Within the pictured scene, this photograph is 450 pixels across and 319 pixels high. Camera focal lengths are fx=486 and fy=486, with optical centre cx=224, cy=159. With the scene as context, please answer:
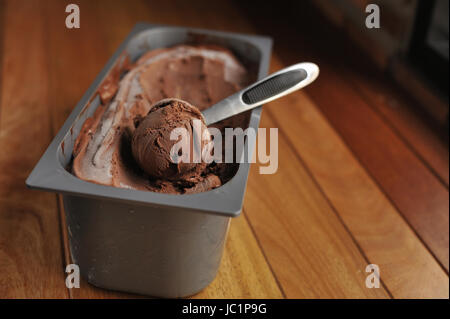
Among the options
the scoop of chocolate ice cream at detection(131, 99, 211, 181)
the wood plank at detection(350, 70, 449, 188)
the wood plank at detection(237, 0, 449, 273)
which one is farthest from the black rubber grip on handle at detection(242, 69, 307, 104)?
the wood plank at detection(350, 70, 449, 188)

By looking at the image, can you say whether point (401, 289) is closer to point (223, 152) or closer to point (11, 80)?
point (223, 152)

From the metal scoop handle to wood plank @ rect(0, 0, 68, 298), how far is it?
38 cm

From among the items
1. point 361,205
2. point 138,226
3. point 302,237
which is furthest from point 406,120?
point 138,226

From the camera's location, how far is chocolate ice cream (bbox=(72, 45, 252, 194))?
772 mm

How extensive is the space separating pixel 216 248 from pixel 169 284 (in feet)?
0.33

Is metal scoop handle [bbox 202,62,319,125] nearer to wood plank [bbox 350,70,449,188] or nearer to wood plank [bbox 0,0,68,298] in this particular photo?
wood plank [bbox 0,0,68,298]

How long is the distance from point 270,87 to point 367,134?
0.51 m

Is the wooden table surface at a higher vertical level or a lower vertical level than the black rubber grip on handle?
lower

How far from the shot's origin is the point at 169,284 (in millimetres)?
806

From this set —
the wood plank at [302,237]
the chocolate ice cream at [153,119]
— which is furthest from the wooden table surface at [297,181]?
the chocolate ice cream at [153,119]

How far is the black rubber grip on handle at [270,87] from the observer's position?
2.90 feet

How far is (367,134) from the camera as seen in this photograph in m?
1.29

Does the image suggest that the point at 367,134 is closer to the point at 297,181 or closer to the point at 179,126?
the point at 297,181
